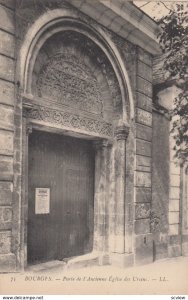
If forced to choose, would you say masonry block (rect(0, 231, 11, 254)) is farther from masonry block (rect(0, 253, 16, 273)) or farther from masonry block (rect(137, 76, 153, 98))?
masonry block (rect(137, 76, 153, 98))

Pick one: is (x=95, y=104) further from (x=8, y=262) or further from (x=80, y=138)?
(x=8, y=262)

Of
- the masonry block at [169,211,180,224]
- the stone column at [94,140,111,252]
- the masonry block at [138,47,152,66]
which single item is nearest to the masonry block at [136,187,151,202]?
the stone column at [94,140,111,252]

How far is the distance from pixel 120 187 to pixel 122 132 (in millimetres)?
986

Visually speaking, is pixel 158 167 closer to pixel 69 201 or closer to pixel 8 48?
pixel 69 201

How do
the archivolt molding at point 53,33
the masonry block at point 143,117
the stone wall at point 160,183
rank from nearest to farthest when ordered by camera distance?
the archivolt molding at point 53,33
the masonry block at point 143,117
the stone wall at point 160,183

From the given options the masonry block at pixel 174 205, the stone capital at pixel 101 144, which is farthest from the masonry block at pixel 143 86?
the masonry block at pixel 174 205

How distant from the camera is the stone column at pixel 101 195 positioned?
645cm

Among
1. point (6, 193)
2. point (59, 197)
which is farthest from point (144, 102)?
point (6, 193)

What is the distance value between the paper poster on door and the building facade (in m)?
0.02

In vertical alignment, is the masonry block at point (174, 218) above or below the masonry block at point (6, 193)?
below

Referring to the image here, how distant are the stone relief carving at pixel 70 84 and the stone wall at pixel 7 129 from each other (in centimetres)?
86

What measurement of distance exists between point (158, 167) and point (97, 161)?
1.53 meters

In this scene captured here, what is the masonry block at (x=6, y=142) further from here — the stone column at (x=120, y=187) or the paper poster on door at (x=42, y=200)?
the stone column at (x=120, y=187)

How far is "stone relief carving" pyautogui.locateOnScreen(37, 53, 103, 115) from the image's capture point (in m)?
5.54
